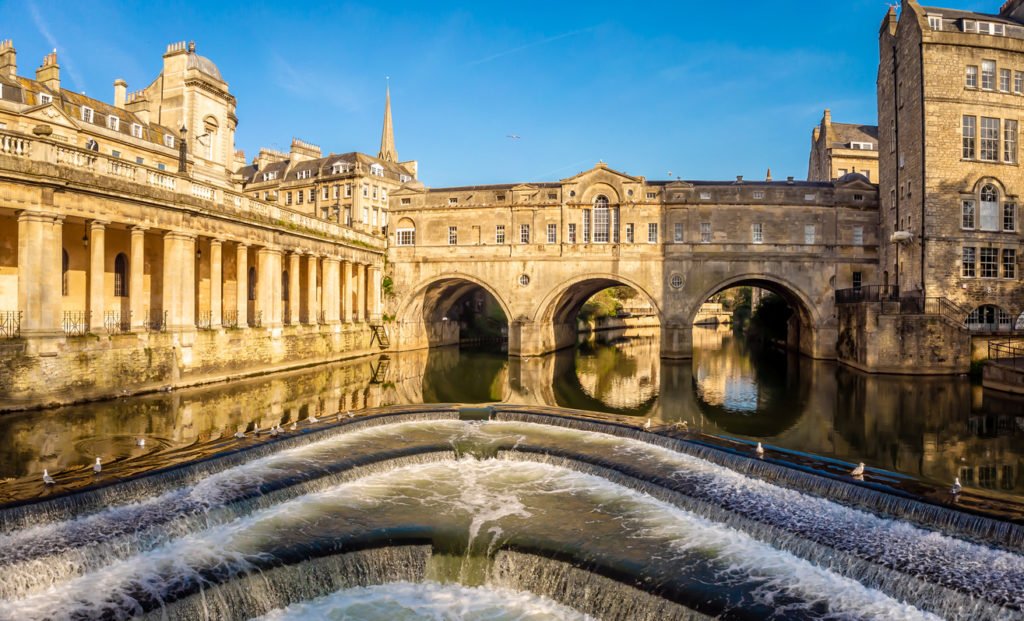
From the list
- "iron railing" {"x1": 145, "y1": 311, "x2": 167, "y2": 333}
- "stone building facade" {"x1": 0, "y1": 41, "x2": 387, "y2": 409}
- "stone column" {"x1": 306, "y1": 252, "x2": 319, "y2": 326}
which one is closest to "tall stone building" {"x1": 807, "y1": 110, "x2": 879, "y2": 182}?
"stone building facade" {"x1": 0, "y1": 41, "x2": 387, "y2": 409}

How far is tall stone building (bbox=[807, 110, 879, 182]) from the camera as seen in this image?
4712cm

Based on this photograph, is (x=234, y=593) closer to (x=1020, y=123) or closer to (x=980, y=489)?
(x=980, y=489)

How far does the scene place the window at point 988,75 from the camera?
Answer: 27188mm

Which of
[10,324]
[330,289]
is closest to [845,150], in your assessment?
[330,289]

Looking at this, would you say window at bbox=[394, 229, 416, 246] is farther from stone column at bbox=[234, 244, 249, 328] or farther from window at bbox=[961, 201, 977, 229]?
window at bbox=[961, 201, 977, 229]

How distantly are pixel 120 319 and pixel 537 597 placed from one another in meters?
22.3

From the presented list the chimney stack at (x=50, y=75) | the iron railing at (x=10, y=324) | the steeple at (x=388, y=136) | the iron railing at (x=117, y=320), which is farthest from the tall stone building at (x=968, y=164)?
the steeple at (x=388, y=136)

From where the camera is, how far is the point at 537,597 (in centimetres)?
748

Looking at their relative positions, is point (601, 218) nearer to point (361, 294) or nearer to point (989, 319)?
point (361, 294)

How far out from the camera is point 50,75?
104 ft

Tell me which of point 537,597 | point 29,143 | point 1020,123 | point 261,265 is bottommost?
point 537,597

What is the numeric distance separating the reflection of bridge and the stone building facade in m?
5.89

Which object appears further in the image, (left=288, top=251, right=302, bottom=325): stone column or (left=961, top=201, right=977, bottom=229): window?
(left=288, top=251, right=302, bottom=325): stone column

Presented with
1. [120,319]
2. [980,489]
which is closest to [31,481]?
[120,319]
